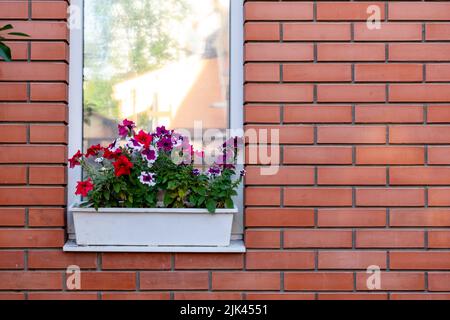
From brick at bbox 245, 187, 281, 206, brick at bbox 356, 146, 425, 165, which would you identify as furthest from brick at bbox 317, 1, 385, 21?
brick at bbox 245, 187, 281, 206

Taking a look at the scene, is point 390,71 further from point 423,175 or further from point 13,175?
point 13,175

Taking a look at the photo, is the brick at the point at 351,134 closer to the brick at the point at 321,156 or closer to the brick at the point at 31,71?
the brick at the point at 321,156

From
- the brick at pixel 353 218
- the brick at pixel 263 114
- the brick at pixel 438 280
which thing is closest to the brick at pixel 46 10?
the brick at pixel 263 114

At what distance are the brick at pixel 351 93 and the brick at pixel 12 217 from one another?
4.74 feet

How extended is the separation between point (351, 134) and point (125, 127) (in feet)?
3.39

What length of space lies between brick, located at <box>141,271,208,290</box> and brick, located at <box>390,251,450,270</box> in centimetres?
87

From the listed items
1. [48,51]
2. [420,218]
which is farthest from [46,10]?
[420,218]

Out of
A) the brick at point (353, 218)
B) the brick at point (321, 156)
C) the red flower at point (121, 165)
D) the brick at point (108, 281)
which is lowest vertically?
the brick at point (108, 281)

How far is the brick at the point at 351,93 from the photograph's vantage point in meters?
2.50

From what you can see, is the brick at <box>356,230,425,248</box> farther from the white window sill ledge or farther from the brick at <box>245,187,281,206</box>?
the white window sill ledge
